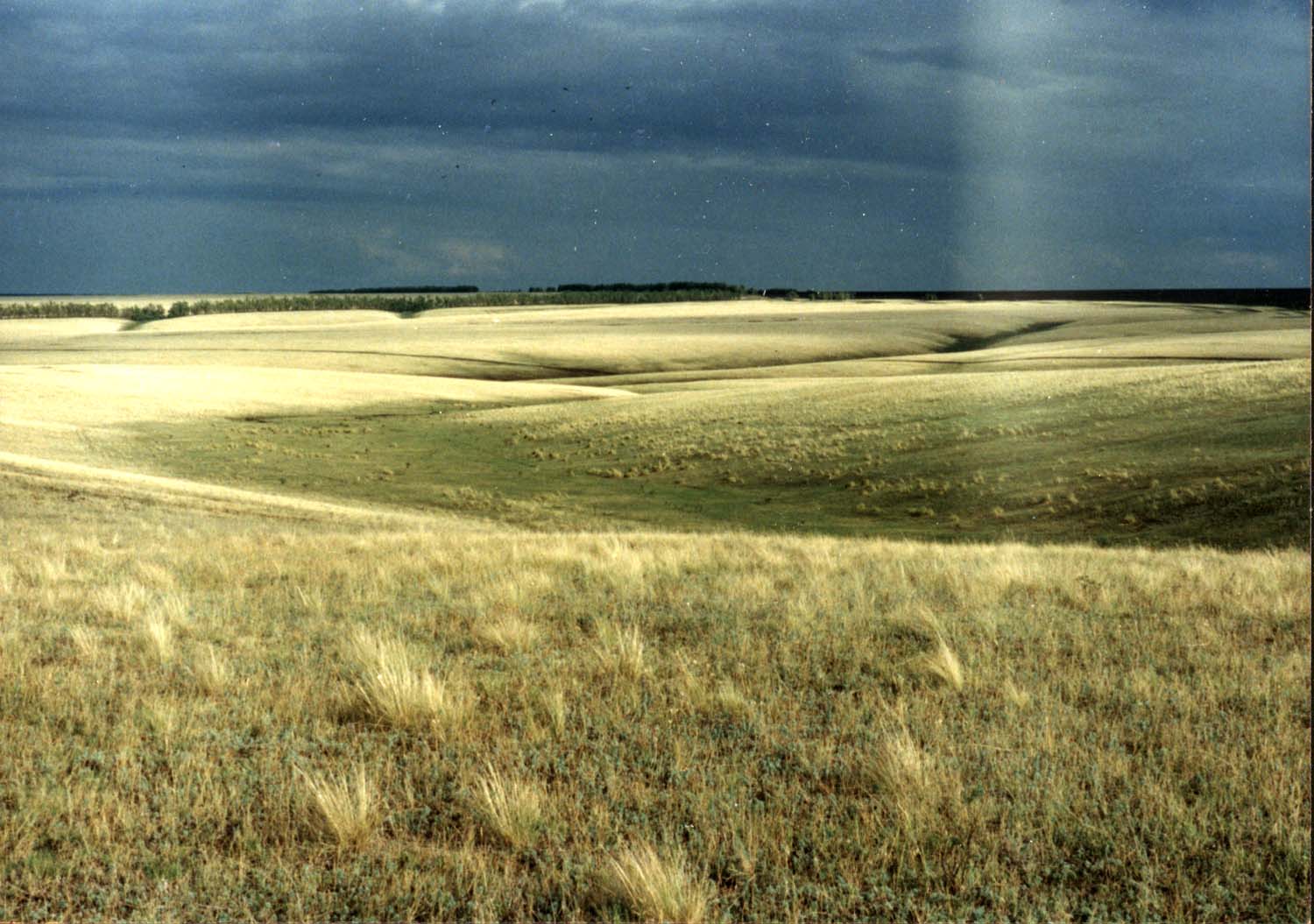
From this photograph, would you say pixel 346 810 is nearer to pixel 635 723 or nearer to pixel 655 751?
pixel 655 751

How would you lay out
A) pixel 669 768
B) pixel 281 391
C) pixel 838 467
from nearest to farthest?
pixel 669 768 < pixel 838 467 < pixel 281 391

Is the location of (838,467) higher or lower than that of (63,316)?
lower

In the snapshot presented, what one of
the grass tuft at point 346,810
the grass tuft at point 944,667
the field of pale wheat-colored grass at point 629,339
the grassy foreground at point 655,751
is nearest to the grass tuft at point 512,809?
the grassy foreground at point 655,751

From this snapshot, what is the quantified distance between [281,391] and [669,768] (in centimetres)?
6679

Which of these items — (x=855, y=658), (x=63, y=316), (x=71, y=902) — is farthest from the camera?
(x=63, y=316)

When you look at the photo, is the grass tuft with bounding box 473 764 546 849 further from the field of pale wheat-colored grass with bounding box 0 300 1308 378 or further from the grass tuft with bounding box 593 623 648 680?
the field of pale wheat-colored grass with bounding box 0 300 1308 378

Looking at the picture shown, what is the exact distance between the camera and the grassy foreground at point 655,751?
534 centimetres

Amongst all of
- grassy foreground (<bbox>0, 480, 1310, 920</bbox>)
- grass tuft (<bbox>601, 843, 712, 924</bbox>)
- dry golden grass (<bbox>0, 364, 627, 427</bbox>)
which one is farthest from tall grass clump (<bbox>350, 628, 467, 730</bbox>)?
dry golden grass (<bbox>0, 364, 627, 427</bbox>)

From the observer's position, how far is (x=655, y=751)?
23.2 feet

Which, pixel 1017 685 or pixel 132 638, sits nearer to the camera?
pixel 1017 685

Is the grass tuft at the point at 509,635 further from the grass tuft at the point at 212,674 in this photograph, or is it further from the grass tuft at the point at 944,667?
the grass tuft at the point at 944,667

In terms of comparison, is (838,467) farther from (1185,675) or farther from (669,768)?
(669,768)

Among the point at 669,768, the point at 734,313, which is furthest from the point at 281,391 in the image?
the point at 734,313

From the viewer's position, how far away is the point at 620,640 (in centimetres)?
940
